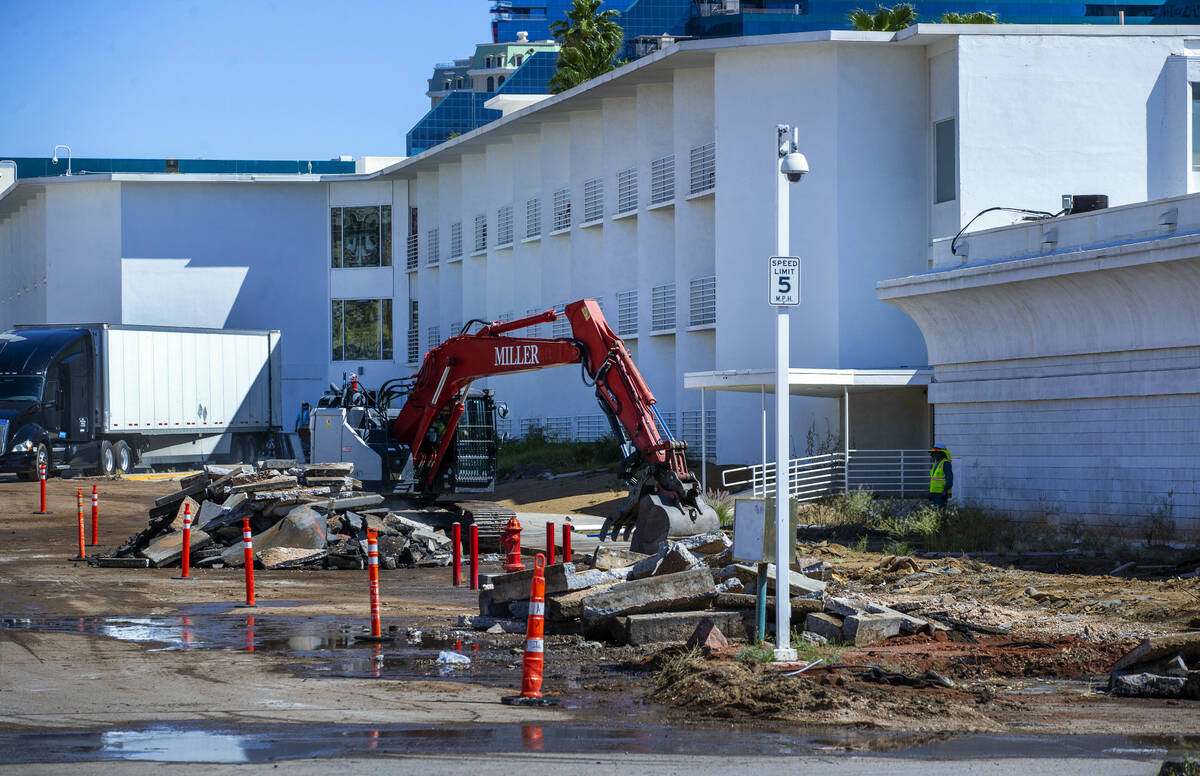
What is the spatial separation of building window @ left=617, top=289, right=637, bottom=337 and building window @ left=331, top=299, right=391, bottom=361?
60.7 ft

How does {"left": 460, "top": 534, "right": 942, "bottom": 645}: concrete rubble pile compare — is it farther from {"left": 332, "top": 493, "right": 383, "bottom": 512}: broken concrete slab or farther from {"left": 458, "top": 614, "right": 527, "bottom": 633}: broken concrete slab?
{"left": 332, "top": 493, "right": 383, "bottom": 512}: broken concrete slab

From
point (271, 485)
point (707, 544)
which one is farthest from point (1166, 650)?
point (271, 485)

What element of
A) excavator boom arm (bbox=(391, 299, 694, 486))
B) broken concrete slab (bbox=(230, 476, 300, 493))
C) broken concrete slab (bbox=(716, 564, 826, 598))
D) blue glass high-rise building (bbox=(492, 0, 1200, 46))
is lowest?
broken concrete slab (bbox=(716, 564, 826, 598))

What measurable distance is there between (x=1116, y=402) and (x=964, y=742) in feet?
54.3

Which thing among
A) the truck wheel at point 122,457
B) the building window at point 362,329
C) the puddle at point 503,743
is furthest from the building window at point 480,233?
the puddle at point 503,743

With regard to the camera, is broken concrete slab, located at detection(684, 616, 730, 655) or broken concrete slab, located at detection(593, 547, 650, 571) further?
broken concrete slab, located at detection(593, 547, 650, 571)

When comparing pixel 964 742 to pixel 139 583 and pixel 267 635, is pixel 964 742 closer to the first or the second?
pixel 267 635

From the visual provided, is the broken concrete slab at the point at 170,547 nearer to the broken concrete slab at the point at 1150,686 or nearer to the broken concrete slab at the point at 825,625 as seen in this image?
the broken concrete slab at the point at 825,625

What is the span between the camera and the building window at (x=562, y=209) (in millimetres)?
48719

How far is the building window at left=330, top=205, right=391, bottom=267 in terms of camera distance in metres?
61.4

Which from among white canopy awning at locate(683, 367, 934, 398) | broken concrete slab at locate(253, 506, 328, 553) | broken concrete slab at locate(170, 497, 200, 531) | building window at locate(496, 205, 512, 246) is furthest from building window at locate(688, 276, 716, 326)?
broken concrete slab at locate(253, 506, 328, 553)

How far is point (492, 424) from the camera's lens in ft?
90.2

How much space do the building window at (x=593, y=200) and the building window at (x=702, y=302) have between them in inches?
272

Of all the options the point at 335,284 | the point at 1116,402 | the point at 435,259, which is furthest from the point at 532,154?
the point at 1116,402
